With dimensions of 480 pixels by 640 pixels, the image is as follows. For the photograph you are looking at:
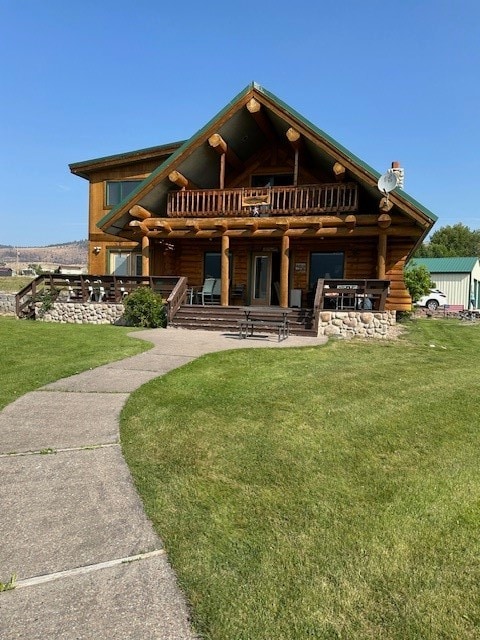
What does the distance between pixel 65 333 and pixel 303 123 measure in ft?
30.1

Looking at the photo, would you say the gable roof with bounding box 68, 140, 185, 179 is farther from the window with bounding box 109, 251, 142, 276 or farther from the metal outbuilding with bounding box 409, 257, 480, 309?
the metal outbuilding with bounding box 409, 257, 480, 309

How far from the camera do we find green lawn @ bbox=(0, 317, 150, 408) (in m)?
6.20

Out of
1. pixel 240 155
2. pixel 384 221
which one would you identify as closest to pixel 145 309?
pixel 240 155

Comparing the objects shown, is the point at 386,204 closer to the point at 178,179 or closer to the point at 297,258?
the point at 297,258

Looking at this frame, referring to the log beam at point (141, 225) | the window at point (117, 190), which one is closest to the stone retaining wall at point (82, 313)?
the log beam at point (141, 225)

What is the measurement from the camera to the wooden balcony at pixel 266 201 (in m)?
14.0

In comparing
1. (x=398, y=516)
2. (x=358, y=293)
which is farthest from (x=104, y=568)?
(x=358, y=293)

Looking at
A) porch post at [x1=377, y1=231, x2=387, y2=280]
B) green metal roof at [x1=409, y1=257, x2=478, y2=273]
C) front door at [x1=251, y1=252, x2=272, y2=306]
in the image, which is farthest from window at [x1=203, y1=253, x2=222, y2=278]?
green metal roof at [x1=409, y1=257, x2=478, y2=273]

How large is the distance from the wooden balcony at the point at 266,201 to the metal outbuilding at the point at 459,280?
70.7 feet

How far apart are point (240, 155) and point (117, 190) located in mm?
7104

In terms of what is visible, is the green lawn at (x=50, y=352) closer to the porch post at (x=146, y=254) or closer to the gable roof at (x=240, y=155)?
the porch post at (x=146, y=254)

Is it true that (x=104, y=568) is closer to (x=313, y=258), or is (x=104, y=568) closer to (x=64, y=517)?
(x=64, y=517)

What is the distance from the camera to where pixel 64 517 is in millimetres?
2775

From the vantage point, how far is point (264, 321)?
1232cm
